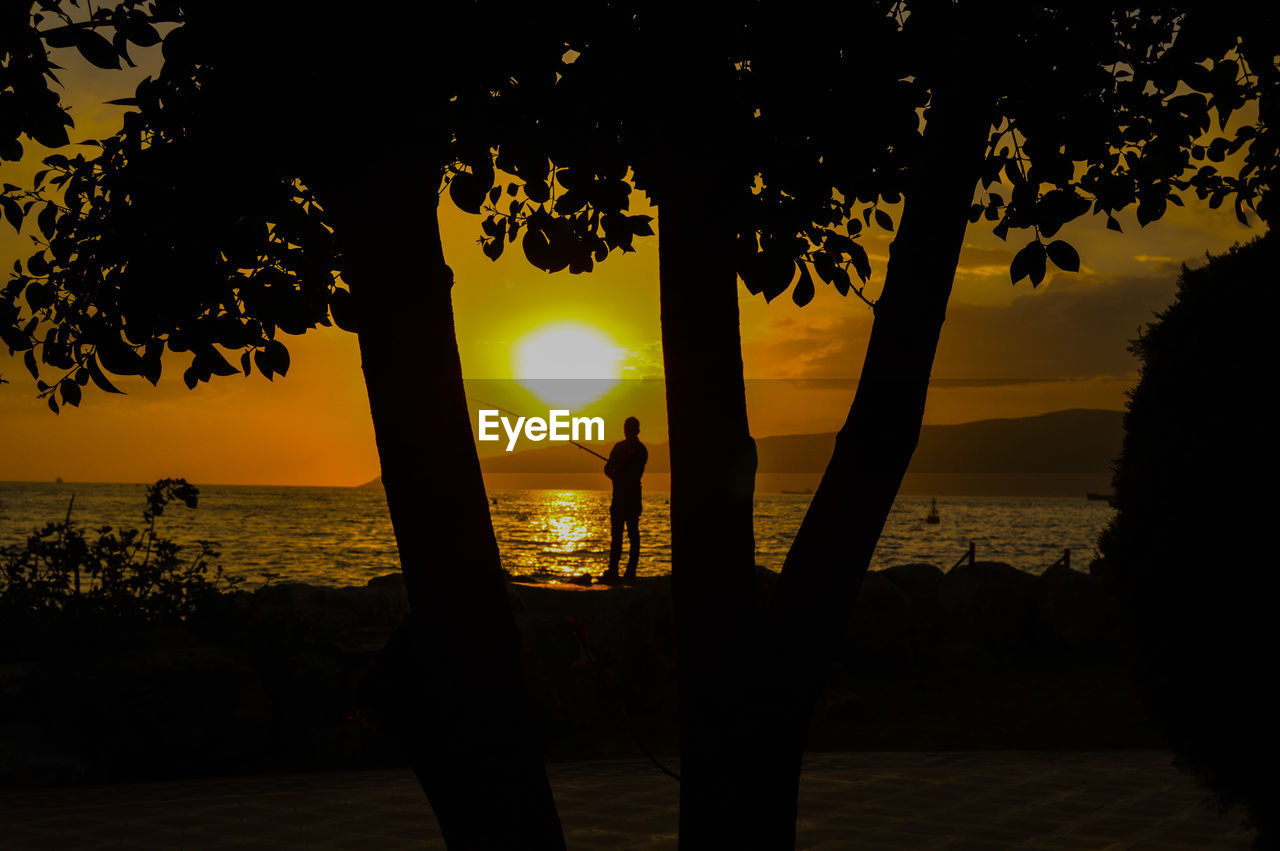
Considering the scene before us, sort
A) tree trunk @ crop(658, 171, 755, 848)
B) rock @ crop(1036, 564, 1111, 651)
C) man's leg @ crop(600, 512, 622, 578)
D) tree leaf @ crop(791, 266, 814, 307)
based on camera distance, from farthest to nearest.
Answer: rock @ crop(1036, 564, 1111, 651)
man's leg @ crop(600, 512, 622, 578)
tree leaf @ crop(791, 266, 814, 307)
tree trunk @ crop(658, 171, 755, 848)

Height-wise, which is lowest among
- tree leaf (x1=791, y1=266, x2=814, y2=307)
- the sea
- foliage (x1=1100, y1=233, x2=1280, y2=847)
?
the sea

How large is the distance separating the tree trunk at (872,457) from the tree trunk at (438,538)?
0.79 metres

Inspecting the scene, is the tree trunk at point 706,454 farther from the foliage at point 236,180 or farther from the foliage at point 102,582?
the foliage at point 102,582

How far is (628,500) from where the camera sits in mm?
15125

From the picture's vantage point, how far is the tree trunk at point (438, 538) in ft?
11.1

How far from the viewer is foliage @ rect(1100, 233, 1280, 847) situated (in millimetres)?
5641

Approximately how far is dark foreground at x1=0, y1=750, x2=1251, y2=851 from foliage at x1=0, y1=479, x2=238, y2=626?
9.56 feet

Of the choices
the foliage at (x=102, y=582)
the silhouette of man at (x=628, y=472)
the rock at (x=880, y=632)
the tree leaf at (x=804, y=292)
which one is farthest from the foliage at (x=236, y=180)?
the rock at (x=880, y=632)

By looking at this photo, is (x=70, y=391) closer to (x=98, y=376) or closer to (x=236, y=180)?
(x=98, y=376)

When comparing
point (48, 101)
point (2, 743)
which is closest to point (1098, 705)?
point (2, 743)

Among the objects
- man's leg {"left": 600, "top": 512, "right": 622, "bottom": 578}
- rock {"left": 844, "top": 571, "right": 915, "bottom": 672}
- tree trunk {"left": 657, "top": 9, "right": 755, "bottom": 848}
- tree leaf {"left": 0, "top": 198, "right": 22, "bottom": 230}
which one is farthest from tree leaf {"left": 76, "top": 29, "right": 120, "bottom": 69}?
rock {"left": 844, "top": 571, "right": 915, "bottom": 672}

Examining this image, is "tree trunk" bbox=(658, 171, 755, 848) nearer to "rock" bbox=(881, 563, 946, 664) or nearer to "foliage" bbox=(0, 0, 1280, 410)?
"foliage" bbox=(0, 0, 1280, 410)

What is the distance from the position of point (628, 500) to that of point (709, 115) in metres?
11.6

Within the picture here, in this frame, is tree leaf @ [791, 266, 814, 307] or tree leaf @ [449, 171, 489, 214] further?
tree leaf @ [791, 266, 814, 307]
